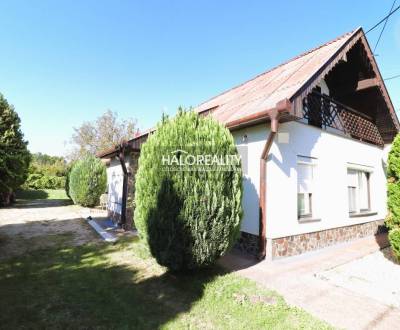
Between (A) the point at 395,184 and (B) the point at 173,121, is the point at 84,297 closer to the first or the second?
(B) the point at 173,121

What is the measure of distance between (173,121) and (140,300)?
3688 millimetres

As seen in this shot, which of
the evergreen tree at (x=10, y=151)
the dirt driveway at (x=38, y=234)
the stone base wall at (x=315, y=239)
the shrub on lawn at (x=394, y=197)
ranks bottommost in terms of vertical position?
the dirt driveway at (x=38, y=234)

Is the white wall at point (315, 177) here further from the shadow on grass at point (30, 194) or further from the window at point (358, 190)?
the shadow on grass at point (30, 194)

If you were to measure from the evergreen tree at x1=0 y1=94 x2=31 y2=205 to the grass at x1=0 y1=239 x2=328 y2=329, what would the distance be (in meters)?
15.9

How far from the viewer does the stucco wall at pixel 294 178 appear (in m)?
7.03

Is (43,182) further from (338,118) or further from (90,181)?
(338,118)

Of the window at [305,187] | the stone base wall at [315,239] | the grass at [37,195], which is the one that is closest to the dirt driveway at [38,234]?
the stone base wall at [315,239]

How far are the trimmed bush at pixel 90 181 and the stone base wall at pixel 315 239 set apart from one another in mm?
16763

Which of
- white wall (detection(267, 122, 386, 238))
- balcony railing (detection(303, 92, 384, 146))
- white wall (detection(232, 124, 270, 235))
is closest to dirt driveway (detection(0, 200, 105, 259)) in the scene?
white wall (detection(232, 124, 270, 235))

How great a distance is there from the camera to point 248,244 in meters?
7.40

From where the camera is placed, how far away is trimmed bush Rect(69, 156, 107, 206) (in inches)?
776

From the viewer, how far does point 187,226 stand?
504 centimetres

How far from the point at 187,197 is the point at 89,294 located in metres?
2.71

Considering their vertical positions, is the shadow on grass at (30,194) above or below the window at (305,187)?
below
